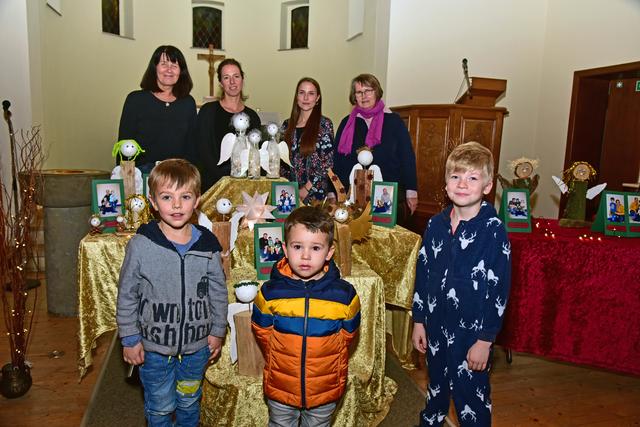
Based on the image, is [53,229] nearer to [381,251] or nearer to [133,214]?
[133,214]

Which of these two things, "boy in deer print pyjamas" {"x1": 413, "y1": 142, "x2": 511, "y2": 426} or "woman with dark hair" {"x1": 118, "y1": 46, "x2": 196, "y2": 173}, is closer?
"boy in deer print pyjamas" {"x1": 413, "y1": 142, "x2": 511, "y2": 426}

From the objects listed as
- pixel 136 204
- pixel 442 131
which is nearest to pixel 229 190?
pixel 136 204

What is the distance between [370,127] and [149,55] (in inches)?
248

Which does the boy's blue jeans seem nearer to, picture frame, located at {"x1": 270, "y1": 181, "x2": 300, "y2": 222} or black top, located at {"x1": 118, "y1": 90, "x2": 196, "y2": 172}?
picture frame, located at {"x1": 270, "y1": 181, "x2": 300, "y2": 222}

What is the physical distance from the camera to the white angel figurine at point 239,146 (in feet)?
8.11

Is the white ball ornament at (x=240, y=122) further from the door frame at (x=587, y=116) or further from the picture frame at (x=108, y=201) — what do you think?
the door frame at (x=587, y=116)

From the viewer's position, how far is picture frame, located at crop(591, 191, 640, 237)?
Answer: 2.55m

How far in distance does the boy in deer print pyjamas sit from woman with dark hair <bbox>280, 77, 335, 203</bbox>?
1.19m

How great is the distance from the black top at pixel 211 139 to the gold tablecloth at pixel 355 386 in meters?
0.99

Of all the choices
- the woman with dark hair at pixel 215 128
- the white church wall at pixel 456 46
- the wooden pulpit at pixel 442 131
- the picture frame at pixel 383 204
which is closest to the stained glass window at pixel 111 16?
the white church wall at pixel 456 46

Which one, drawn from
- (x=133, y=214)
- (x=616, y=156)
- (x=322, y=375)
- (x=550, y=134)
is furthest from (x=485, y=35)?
(x=322, y=375)

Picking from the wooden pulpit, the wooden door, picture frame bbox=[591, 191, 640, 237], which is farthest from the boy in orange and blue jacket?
the wooden door

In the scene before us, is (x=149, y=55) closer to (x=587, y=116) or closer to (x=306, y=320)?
(x=587, y=116)

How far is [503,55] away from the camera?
5.64 meters
